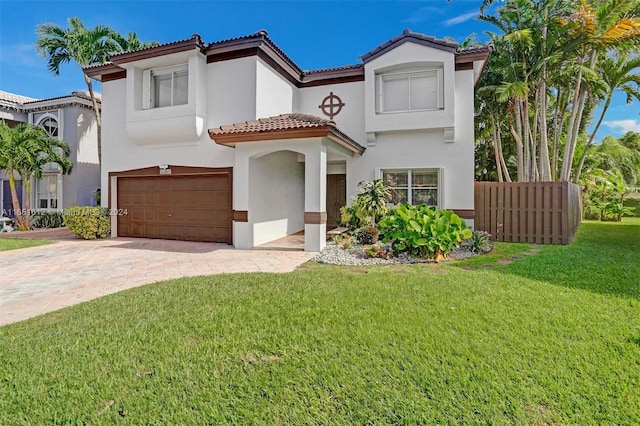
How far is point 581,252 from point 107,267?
42.8 ft

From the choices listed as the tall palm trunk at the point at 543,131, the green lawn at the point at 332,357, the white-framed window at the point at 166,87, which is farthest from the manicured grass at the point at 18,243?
the tall palm trunk at the point at 543,131

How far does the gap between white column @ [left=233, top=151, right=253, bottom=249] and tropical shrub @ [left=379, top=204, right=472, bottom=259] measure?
4612mm

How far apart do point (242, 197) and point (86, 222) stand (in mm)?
7110

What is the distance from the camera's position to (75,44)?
58.0 feet

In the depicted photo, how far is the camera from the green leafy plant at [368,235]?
Answer: 1125 cm

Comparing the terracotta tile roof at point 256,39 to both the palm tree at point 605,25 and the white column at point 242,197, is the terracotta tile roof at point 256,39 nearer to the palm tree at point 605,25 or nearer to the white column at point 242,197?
the white column at point 242,197

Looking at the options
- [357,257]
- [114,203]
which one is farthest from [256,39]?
[114,203]

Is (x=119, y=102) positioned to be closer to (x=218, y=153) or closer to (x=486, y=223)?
(x=218, y=153)

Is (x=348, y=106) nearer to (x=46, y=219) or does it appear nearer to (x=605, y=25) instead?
(x=605, y=25)

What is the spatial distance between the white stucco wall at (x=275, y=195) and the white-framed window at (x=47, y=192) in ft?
46.1

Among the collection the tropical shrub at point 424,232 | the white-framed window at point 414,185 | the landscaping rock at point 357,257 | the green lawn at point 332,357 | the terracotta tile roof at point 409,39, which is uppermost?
the terracotta tile roof at point 409,39

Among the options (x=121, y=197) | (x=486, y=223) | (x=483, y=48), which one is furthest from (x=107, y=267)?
(x=483, y=48)

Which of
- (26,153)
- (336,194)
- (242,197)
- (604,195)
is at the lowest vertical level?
(242,197)

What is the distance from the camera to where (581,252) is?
9680mm
